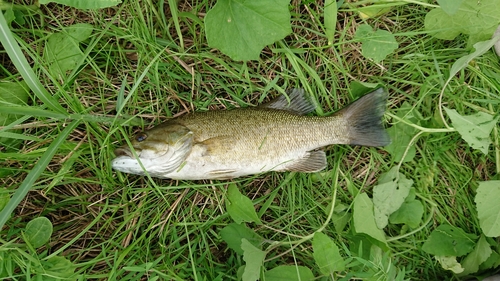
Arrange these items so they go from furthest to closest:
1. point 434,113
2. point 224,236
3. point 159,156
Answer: point 434,113, point 224,236, point 159,156

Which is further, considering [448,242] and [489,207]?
[448,242]

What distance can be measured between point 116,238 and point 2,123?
103cm

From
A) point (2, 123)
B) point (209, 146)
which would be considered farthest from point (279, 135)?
point (2, 123)

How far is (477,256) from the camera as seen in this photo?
2.67 m

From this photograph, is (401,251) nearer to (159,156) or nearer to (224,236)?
(224,236)

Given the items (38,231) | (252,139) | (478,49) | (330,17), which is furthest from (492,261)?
(38,231)

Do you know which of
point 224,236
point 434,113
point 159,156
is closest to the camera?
point 159,156

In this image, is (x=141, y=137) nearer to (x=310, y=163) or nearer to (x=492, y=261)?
(x=310, y=163)

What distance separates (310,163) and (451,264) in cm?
122

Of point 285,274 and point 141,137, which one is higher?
point 141,137

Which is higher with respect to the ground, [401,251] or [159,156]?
[159,156]

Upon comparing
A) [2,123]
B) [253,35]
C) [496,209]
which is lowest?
[496,209]

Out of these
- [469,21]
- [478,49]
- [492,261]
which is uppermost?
[469,21]

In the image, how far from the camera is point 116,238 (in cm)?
256
